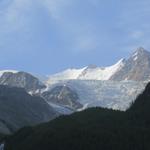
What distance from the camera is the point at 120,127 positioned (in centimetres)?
15400

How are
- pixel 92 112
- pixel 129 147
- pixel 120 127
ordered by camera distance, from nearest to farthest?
pixel 129 147 → pixel 120 127 → pixel 92 112

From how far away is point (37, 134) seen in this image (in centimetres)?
Result: 15588

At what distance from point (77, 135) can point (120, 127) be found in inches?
392

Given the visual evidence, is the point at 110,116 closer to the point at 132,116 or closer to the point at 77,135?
the point at 132,116

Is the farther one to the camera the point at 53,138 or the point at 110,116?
the point at 110,116

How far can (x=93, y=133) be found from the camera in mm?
149500

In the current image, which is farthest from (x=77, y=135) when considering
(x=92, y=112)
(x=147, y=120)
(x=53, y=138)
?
(x=92, y=112)

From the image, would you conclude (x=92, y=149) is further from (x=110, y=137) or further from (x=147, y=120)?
(x=147, y=120)

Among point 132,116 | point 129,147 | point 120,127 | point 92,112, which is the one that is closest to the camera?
point 129,147

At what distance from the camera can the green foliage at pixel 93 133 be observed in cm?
14288

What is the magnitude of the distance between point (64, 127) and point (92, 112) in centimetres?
2758

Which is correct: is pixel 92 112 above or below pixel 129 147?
above

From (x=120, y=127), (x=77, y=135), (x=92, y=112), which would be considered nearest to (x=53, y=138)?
(x=77, y=135)

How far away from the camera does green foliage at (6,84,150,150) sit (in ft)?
469
